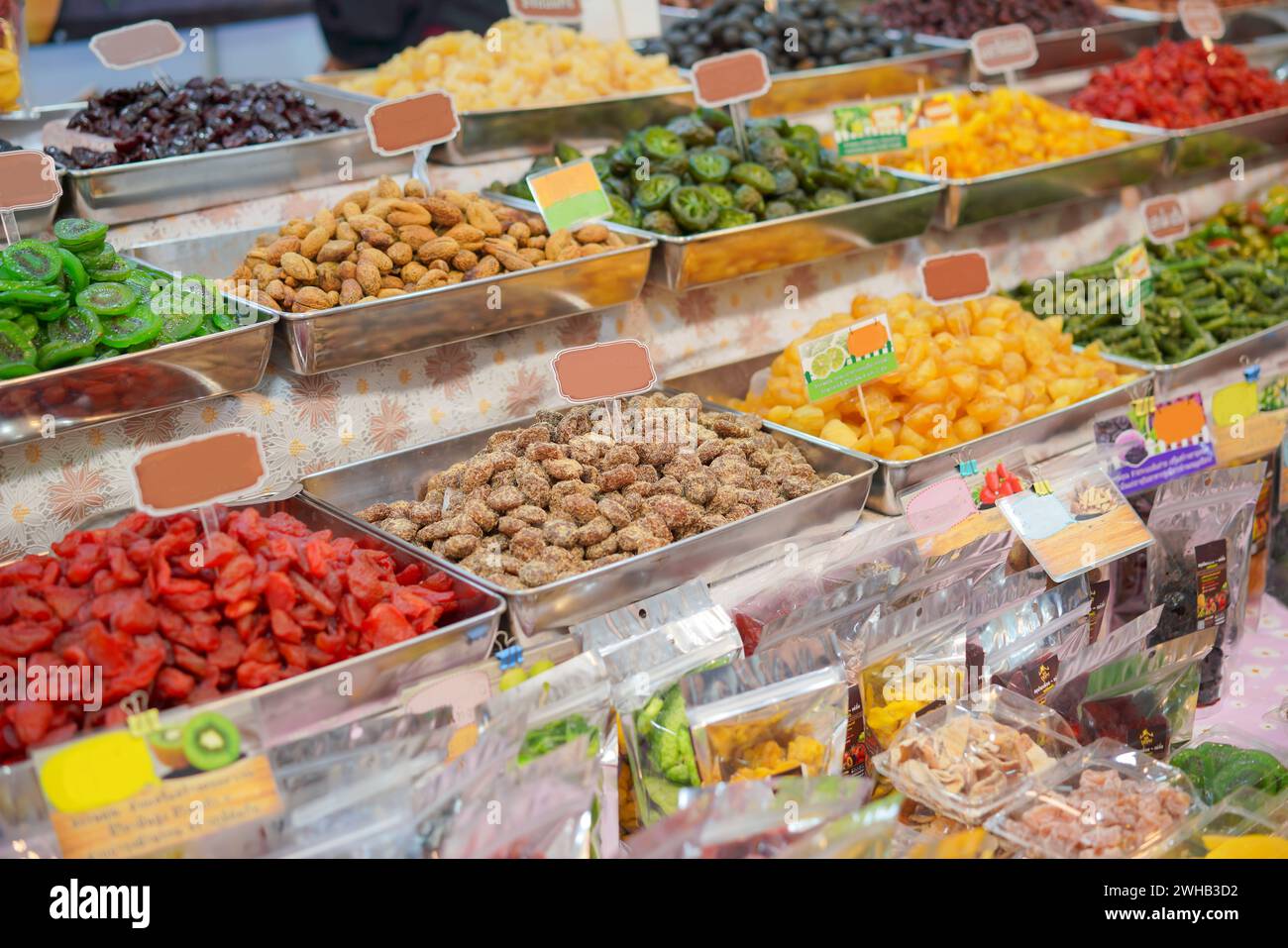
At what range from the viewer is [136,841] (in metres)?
1.30

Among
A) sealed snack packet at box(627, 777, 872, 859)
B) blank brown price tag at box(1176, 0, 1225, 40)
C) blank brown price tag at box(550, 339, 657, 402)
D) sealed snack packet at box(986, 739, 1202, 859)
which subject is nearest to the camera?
sealed snack packet at box(627, 777, 872, 859)

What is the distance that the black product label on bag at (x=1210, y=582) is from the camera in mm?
2244

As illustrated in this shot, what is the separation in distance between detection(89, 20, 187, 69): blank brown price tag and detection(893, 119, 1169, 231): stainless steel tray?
1.67 m

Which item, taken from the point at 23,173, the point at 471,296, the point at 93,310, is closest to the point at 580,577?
the point at 471,296

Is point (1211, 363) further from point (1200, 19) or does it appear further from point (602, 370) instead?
point (1200, 19)

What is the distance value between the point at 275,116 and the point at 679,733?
170 cm

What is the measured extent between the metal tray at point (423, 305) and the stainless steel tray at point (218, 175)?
85 millimetres

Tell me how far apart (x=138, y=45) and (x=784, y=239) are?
1414mm

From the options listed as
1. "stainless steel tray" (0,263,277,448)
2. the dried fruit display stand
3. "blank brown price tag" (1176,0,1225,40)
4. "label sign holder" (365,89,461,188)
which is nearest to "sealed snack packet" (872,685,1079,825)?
the dried fruit display stand

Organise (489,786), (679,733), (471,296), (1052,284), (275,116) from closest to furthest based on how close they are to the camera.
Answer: (489,786) → (679,733) → (471,296) → (275,116) → (1052,284)

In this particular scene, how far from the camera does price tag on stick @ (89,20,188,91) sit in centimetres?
258

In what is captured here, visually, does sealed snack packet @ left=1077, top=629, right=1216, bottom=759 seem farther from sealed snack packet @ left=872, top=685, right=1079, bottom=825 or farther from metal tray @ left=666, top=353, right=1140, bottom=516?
metal tray @ left=666, top=353, right=1140, bottom=516
